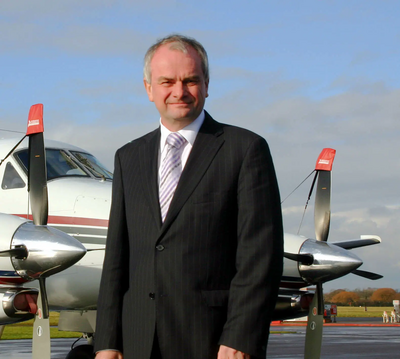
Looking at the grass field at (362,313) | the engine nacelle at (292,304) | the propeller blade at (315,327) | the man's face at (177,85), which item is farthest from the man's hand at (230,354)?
the grass field at (362,313)

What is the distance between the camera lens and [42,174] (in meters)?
8.14

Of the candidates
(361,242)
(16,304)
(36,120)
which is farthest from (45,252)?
(361,242)

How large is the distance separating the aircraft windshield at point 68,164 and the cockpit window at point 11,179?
17 cm

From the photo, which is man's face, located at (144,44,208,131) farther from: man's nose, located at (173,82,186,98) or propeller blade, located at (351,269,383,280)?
propeller blade, located at (351,269,383,280)

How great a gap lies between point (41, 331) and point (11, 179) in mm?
3059

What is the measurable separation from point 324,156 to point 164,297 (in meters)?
7.71

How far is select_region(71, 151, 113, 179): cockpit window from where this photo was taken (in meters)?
9.85

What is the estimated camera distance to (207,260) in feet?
10.1

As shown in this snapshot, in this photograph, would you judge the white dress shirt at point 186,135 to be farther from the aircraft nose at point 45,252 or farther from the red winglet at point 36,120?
the red winglet at point 36,120

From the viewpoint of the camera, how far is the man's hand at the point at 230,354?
289cm

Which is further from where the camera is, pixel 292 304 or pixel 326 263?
pixel 292 304

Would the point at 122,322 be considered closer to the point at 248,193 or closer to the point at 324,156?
the point at 248,193

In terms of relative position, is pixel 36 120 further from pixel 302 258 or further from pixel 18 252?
pixel 302 258

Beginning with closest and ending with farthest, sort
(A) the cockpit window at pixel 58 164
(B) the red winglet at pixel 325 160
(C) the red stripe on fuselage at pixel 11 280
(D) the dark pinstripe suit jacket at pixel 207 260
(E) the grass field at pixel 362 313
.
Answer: (D) the dark pinstripe suit jacket at pixel 207 260
(C) the red stripe on fuselage at pixel 11 280
(A) the cockpit window at pixel 58 164
(B) the red winglet at pixel 325 160
(E) the grass field at pixel 362 313
